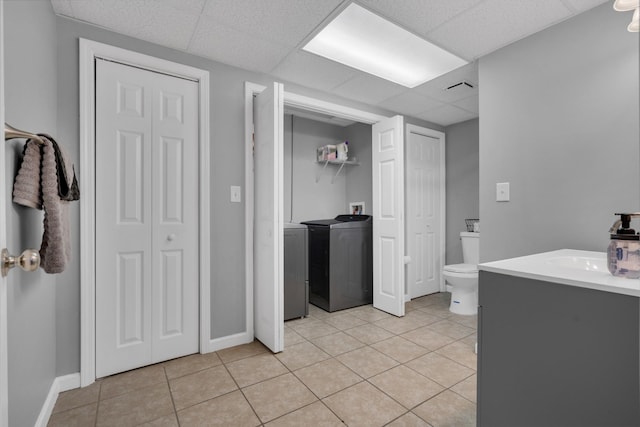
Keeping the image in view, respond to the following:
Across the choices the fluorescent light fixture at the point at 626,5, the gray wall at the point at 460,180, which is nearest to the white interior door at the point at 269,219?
the fluorescent light fixture at the point at 626,5

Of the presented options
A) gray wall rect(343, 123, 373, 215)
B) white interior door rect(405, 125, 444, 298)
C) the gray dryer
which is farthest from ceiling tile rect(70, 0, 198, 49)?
white interior door rect(405, 125, 444, 298)

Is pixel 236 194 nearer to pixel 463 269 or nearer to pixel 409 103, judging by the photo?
pixel 409 103

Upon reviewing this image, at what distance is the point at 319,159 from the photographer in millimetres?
3686

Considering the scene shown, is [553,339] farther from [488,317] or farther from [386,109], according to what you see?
[386,109]

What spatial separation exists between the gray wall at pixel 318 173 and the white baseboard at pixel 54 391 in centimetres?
227

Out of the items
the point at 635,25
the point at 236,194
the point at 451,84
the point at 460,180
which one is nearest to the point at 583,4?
the point at 451,84

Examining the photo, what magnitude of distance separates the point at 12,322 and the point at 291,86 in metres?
2.27

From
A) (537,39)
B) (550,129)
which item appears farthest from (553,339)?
(537,39)

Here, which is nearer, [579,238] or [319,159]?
[579,238]

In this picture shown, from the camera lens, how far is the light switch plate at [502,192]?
6.50 feet

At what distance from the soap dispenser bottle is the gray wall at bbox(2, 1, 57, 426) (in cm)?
190

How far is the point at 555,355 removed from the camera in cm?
82

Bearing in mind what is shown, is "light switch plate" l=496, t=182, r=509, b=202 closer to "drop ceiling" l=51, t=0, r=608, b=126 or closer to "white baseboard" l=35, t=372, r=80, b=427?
"drop ceiling" l=51, t=0, r=608, b=126

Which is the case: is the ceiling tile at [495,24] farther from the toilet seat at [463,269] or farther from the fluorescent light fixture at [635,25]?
the toilet seat at [463,269]
